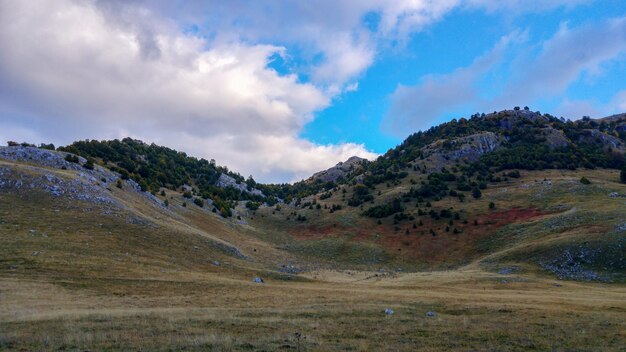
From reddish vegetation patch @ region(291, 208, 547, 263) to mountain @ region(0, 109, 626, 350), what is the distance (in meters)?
0.49

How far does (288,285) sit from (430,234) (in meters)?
53.4

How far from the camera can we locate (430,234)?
89.1 m

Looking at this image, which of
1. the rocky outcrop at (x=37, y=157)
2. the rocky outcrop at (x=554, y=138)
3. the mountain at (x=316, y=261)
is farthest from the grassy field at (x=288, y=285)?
the rocky outcrop at (x=554, y=138)

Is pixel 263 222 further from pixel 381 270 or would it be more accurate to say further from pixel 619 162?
pixel 619 162

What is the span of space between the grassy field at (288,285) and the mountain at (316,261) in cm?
22

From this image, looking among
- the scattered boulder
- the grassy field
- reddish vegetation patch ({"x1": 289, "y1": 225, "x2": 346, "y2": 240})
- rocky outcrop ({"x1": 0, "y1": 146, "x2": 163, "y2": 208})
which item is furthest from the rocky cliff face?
rocky outcrop ({"x1": 0, "y1": 146, "x2": 163, "y2": 208})

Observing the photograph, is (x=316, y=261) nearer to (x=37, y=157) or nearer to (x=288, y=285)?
(x=288, y=285)

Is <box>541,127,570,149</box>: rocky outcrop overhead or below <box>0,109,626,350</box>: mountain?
overhead

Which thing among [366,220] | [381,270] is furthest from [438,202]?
[381,270]

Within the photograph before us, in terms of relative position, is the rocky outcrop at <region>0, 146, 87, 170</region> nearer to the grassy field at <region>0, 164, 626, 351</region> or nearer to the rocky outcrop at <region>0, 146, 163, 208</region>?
the rocky outcrop at <region>0, 146, 163, 208</region>

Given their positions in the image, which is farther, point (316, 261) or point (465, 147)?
point (465, 147)

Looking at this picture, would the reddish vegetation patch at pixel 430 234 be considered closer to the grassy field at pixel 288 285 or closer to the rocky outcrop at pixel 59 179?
the grassy field at pixel 288 285

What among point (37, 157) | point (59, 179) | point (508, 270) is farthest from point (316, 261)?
point (37, 157)

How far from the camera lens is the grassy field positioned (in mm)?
19844
